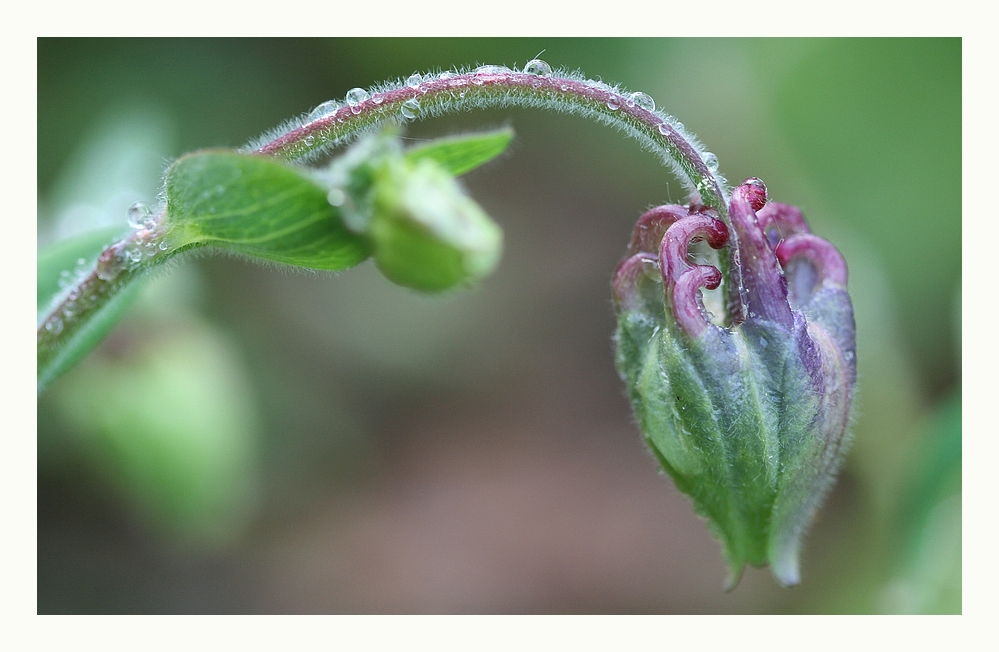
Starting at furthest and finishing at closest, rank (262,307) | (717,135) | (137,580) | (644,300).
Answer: (717,135) < (262,307) < (137,580) < (644,300)

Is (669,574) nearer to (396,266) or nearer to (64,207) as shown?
(64,207)

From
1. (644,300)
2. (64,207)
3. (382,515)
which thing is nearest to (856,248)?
(382,515)

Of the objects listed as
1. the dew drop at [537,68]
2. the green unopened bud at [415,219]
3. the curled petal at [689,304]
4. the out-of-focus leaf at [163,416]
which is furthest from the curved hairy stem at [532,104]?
the out-of-focus leaf at [163,416]

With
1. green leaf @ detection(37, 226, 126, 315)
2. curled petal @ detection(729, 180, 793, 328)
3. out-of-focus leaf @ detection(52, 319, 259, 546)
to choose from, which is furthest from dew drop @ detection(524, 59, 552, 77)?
out-of-focus leaf @ detection(52, 319, 259, 546)

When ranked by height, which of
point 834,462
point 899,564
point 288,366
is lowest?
point 899,564

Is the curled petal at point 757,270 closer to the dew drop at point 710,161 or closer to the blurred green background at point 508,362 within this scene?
the dew drop at point 710,161

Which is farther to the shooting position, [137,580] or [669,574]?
[669,574]

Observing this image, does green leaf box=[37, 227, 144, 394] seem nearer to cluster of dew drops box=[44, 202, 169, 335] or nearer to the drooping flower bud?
cluster of dew drops box=[44, 202, 169, 335]

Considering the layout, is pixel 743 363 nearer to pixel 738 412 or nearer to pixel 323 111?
pixel 738 412
